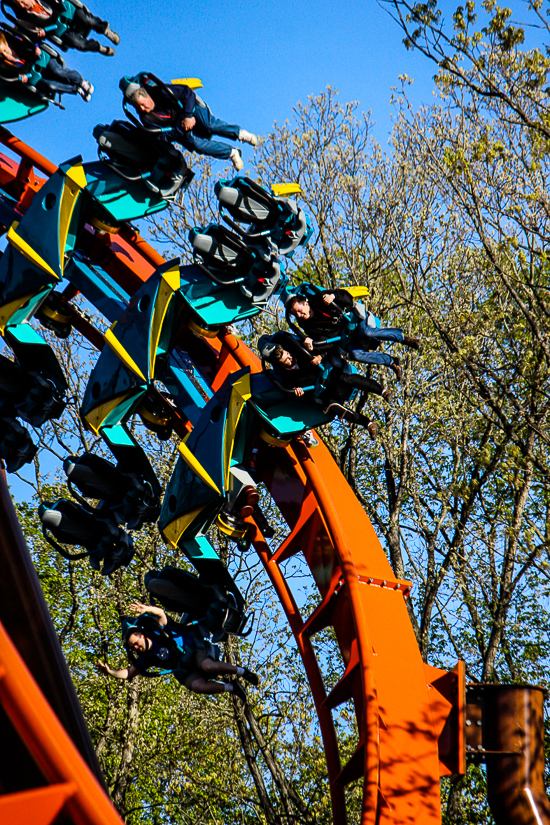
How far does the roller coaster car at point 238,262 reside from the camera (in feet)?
21.0

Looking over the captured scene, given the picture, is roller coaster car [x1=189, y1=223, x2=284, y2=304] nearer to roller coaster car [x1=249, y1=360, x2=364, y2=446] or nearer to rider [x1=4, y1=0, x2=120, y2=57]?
roller coaster car [x1=249, y1=360, x2=364, y2=446]

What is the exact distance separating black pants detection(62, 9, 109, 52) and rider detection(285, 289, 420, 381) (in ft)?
10.9

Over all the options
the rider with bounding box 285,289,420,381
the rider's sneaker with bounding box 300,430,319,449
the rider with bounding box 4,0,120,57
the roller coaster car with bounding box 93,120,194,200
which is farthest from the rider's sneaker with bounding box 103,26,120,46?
the rider's sneaker with bounding box 300,430,319,449

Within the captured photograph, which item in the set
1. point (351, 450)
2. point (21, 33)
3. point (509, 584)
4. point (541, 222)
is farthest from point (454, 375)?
point (21, 33)

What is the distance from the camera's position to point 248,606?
13320 mm

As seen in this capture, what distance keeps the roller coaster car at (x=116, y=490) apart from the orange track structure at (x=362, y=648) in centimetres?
125

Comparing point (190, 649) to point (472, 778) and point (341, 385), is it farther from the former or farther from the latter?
point (472, 778)

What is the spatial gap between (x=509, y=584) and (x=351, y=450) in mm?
3348

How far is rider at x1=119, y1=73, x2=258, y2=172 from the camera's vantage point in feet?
21.0

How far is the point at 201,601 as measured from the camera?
6.74 m

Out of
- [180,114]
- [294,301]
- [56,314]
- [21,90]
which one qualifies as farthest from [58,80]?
[294,301]

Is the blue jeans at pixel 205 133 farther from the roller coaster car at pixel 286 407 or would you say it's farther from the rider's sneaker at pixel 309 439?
the rider's sneaker at pixel 309 439

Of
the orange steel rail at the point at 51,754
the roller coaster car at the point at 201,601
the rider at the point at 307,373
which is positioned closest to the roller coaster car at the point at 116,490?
the roller coaster car at the point at 201,601

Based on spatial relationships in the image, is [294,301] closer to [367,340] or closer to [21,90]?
[367,340]
